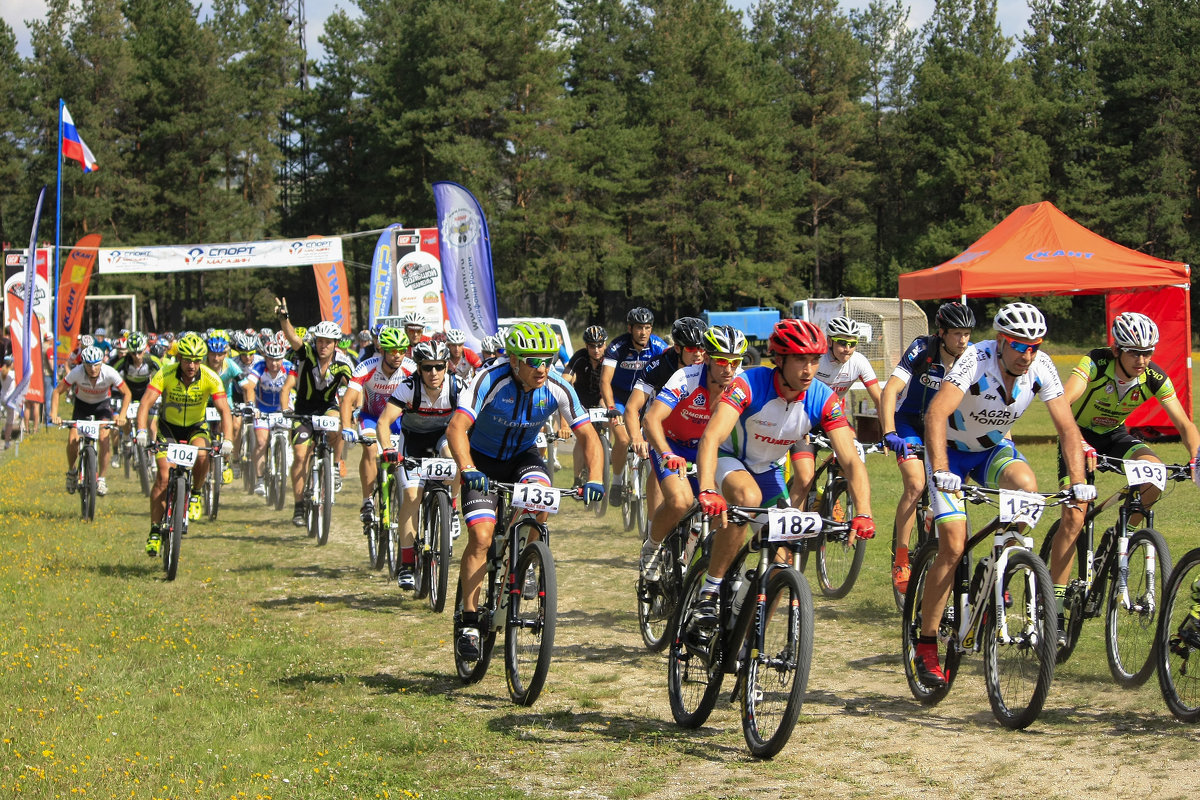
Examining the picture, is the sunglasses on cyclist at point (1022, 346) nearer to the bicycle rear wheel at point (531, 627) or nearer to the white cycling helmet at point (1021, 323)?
the white cycling helmet at point (1021, 323)

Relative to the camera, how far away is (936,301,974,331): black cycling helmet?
831 cm

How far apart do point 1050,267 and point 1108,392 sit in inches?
455

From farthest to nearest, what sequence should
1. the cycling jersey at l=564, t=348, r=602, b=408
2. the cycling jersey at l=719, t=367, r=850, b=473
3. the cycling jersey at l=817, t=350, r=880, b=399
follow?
1. the cycling jersey at l=564, t=348, r=602, b=408
2. the cycling jersey at l=817, t=350, r=880, b=399
3. the cycling jersey at l=719, t=367, r=850, b=473

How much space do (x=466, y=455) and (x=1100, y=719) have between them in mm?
3680

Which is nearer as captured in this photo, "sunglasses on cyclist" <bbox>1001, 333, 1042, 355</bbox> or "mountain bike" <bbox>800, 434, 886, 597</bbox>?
"sunglasses on cyclist" <bbox>1001, 333, 1042, 355</bbox>

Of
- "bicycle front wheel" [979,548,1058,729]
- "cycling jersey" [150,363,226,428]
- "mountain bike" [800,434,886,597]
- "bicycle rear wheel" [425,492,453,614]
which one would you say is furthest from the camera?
"cycling jersey" [150,363,226,428]

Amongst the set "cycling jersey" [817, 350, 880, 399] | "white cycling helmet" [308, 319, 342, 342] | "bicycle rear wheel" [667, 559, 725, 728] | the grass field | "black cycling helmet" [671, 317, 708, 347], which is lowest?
the grass field

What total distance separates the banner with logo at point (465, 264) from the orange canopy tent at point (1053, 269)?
7.24m

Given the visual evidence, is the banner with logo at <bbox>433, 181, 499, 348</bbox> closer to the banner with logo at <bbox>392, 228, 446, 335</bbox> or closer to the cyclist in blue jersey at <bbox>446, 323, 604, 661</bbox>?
the banner with logo at <bbox>392, 228, 446, 335</bbox>

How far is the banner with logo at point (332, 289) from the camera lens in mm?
30594

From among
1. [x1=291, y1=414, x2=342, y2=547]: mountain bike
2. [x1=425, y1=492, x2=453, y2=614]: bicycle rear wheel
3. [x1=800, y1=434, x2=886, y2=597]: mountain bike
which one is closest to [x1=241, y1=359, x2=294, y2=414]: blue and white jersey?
[x1=291, y1=414, x2=342, y2=547]: mountain bike

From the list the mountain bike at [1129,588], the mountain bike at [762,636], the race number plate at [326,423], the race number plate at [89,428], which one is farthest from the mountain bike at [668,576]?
the race number plate at [89,428]

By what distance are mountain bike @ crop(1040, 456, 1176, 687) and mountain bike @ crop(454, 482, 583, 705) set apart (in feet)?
9.61

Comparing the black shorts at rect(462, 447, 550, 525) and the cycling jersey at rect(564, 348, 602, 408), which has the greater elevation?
the cycling jersey at rect(564, 348, 602, 408)
